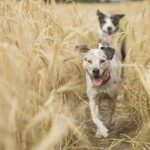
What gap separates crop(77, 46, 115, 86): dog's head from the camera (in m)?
5.05

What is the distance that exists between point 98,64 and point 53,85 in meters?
0.53

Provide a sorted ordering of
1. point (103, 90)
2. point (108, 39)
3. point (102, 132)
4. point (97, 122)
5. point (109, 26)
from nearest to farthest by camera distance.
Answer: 1. point (102, 132)
2. point (97, 122)
3. point (103, 90)
4. point (108, 39)
5. point (109, 26)

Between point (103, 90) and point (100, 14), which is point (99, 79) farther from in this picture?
point (100, 14)

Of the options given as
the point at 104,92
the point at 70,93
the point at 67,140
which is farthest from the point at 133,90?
the point at 67,140

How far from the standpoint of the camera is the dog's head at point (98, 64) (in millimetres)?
5055

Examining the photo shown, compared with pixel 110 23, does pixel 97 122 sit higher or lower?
lower

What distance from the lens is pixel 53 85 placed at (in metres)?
4.79

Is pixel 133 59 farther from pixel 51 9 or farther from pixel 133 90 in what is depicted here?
pixel 51 9

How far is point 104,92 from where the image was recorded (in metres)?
5.32

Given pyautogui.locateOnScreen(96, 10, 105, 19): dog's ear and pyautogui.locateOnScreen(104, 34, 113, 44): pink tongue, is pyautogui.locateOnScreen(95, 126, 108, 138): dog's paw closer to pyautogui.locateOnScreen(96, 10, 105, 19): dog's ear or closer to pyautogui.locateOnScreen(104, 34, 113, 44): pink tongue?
pyautogui.locateOnScreen(104, 34, 113, 44): pink tongue

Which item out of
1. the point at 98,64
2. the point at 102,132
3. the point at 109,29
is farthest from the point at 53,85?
the point at 109,29

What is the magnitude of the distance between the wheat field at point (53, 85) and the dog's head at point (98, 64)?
5.5 inches

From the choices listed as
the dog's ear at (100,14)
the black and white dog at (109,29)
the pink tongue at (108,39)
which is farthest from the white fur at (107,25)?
the dog's ear at (100,14)

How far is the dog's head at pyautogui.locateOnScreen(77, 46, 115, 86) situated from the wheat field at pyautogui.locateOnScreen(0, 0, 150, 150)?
0.14 meters
